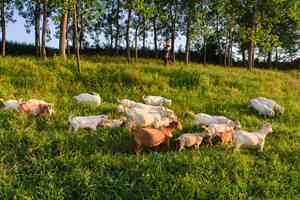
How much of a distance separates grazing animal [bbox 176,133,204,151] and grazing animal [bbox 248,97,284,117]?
18.0 feet

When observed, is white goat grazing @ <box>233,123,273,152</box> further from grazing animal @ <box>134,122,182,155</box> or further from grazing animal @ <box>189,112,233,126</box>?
grazing animal @ <box>134,122,182,155</box>

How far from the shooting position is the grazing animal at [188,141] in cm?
953

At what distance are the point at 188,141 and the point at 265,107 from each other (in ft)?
19.5

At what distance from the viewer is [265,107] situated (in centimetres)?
1463

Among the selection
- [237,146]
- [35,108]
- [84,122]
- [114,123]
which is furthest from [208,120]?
[35,108]

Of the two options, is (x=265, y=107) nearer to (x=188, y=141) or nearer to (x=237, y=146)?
(x=237, y=146)

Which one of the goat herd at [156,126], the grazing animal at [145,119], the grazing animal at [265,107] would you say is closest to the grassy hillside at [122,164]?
the goat herd at [156,126]

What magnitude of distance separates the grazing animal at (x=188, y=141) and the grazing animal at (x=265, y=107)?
547cm

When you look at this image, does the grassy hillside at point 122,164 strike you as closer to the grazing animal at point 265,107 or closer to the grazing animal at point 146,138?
the grazing animal at point 146,138

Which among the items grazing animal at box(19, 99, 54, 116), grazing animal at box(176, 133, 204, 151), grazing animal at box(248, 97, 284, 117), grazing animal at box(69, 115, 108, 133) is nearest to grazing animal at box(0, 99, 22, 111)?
grazing animal at box(19, 99, 54, 116)

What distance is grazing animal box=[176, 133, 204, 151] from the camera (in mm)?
9531

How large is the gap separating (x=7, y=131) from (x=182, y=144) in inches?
158

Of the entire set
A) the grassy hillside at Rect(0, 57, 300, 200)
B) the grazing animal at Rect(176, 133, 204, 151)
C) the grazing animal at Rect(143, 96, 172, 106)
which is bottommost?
the grassy hillside at Rect(0, 57, 300, 200)

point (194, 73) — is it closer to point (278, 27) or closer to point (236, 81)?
point (236, 81)
